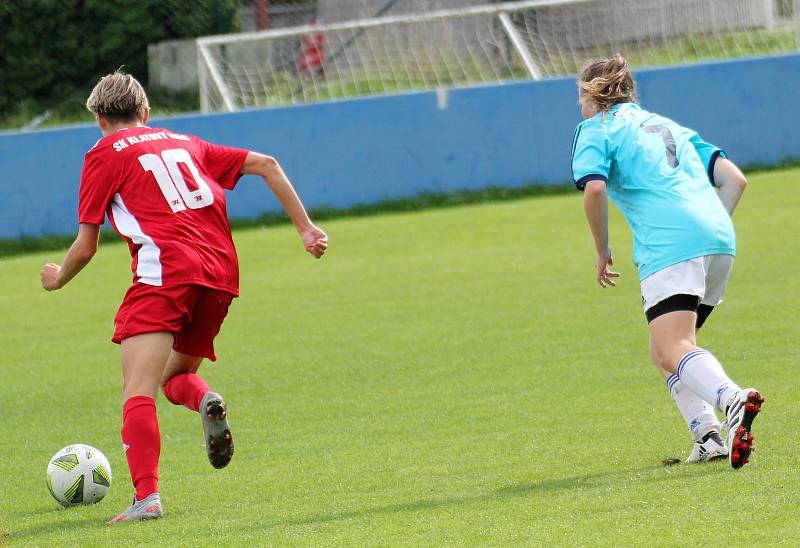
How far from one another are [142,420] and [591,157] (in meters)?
2.13

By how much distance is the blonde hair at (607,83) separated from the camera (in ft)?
18.4

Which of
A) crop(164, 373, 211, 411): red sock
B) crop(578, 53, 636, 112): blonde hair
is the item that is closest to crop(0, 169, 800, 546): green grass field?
crop(164, 373, 211, 411): red sock

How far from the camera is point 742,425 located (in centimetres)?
477

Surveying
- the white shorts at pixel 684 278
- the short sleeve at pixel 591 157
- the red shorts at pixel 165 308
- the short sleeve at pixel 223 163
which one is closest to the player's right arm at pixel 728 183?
the white shorts at pixel 684 278

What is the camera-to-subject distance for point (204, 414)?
526 centimetres

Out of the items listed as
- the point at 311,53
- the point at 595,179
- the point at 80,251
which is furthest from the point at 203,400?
the point at 311,53

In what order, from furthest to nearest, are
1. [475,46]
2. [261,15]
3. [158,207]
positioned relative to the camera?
[261,15]
[475,46]
[158,207]

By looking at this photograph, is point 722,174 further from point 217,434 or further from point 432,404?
point 217,434

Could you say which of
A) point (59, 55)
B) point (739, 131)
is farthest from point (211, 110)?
point (739, 131)

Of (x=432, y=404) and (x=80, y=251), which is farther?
(x=432, y=404)

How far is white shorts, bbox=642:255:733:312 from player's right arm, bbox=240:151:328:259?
1368mm

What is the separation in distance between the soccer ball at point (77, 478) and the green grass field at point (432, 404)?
110 mm

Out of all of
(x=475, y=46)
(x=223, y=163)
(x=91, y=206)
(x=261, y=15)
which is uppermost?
(x=223, y=163)

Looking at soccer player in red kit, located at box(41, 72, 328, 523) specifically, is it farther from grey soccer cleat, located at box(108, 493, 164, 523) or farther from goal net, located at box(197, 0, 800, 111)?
goal net, located at box(197, 0, 800, 111)
